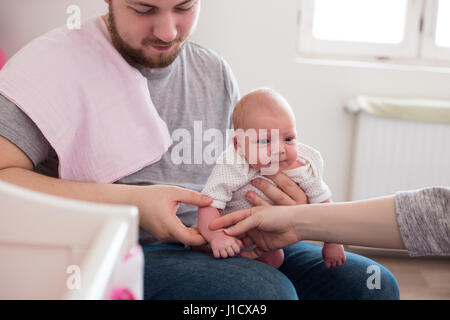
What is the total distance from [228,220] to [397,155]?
1.57 meters

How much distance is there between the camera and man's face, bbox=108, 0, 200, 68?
994mm

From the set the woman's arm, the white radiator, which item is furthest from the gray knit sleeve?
the white radiator

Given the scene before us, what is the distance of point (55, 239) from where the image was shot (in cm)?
42

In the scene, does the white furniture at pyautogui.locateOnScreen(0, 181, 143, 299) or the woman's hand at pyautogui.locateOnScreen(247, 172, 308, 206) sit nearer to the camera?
the white furniture at pyautogui.locateOnScreen(0, 181, 143, 299)

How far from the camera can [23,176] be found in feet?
2.98

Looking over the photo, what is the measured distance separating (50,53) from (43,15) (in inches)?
45.9

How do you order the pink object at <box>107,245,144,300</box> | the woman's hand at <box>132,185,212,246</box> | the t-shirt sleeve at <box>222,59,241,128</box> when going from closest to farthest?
the pink object at <box>107,245,144,300</box>, the woman's hand at <box>132,185,212,246</box>, the t-shirt sleeve at <box>222,59,241,128</box>

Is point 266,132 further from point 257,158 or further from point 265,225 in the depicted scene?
point 265,225

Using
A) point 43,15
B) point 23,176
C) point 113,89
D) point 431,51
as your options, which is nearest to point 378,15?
point 431,51

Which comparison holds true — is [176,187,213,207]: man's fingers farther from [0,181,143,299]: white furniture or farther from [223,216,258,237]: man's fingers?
[0,181,143,299]: white furniture

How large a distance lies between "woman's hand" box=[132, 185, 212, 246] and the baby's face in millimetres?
178

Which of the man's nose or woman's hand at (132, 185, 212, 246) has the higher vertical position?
the man's nose

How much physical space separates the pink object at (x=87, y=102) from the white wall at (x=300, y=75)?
119 centimetres

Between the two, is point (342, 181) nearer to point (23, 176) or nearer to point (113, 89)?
point (113, 89)
